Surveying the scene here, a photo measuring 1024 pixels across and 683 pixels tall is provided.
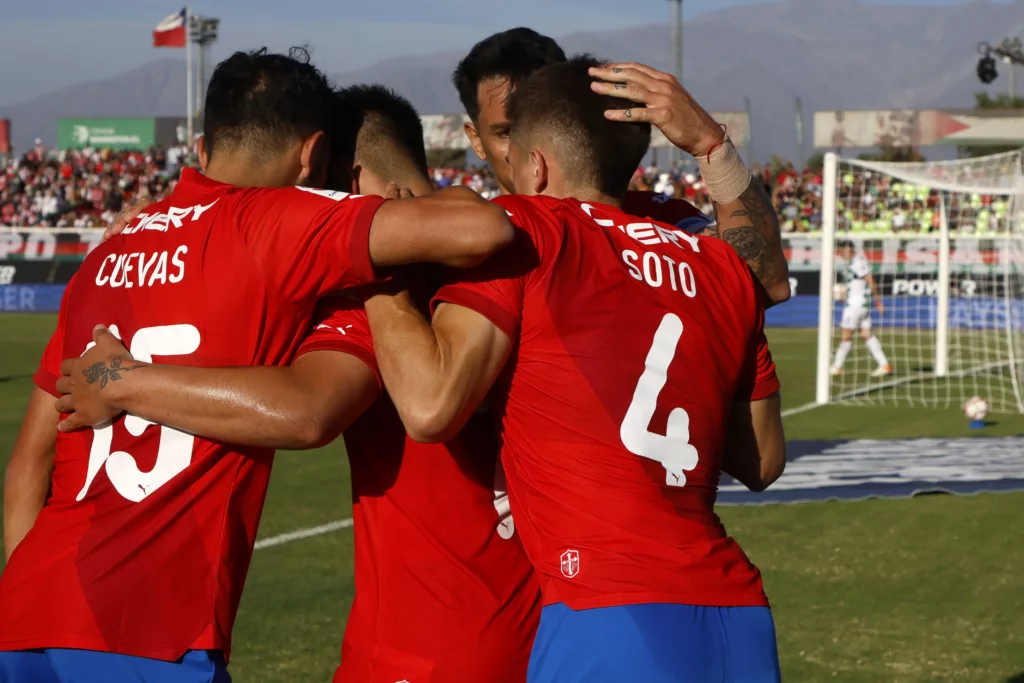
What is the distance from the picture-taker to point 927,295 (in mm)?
27469

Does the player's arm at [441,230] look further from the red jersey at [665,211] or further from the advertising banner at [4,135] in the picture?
the advertising banner at [4,135]

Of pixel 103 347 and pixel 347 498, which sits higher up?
pixel 103 347

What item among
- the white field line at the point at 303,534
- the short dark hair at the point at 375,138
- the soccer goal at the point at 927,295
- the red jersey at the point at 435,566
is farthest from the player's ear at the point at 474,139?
the soccer goal at the point at 927,295

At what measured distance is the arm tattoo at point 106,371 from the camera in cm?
270

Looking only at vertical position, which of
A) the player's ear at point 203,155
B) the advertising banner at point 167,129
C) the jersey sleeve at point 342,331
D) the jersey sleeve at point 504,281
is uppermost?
the player's ear at point 203,155

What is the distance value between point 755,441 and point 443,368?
0.92m

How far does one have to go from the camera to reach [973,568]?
774cm

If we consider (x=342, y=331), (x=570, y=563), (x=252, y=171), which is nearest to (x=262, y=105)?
(x=252, y=171)

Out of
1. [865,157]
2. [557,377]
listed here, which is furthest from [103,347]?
[865,157]

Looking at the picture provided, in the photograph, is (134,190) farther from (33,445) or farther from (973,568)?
(33,445)

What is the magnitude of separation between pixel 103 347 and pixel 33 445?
1.39 feet

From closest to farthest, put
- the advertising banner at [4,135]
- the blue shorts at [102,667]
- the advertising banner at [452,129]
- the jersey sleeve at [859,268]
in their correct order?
the blue shorts at [102,667] < the jersey sleeve at [859,268] < the advertising banner at [452,129] < the advertising banner at [4,135]

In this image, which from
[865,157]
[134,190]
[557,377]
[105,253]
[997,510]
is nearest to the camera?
[557,377]

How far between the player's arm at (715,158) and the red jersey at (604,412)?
33 centimetres
